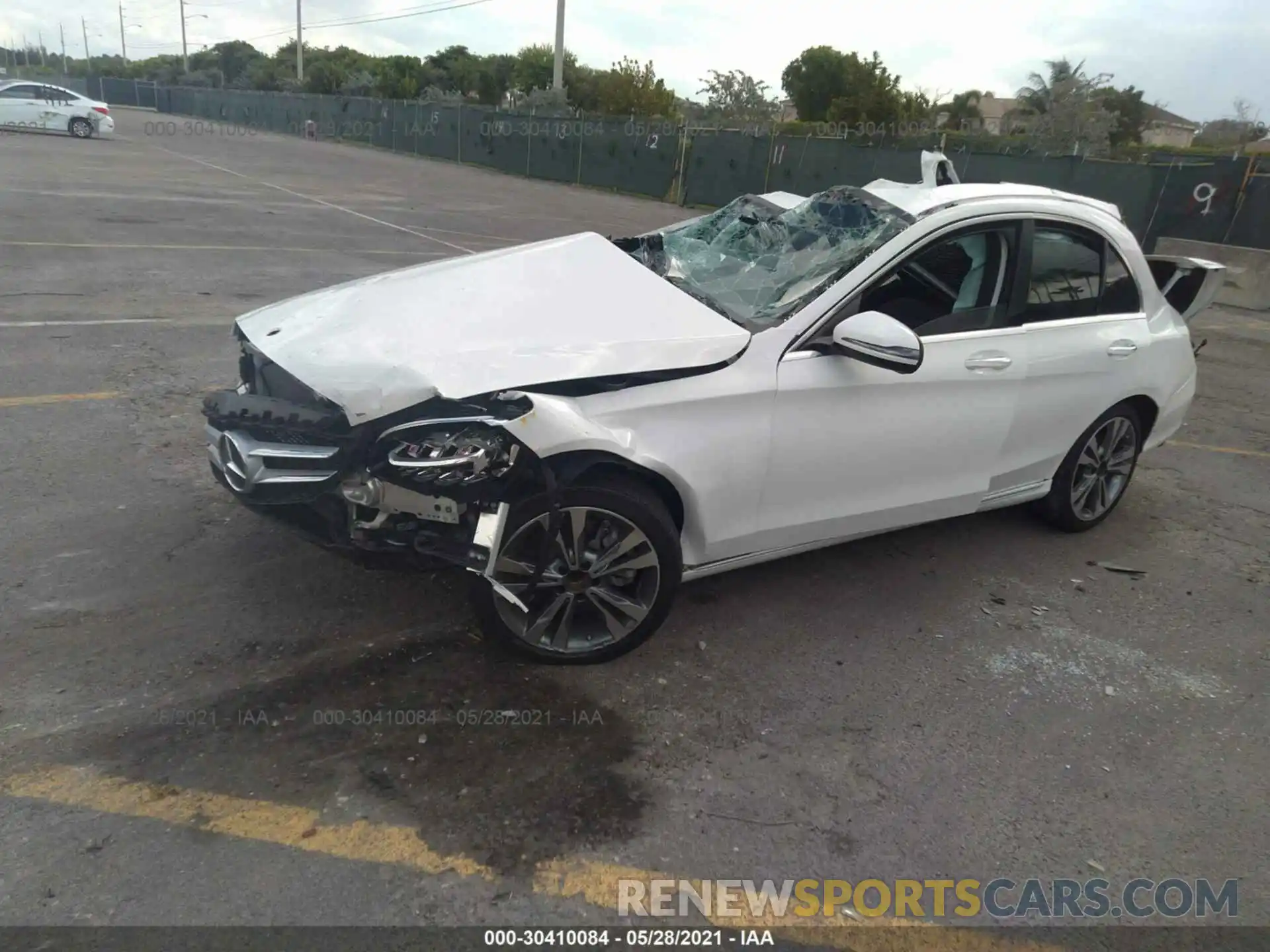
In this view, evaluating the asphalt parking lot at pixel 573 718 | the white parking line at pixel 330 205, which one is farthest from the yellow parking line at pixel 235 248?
the asphalt parking lot at pixel 573 718

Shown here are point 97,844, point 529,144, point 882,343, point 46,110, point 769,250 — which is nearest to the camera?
point 97,844

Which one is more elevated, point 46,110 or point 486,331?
point 46,110

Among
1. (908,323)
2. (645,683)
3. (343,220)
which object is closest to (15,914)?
(645,683)

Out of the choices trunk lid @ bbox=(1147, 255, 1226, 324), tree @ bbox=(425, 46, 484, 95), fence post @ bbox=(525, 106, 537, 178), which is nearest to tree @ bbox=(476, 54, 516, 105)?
tree @ bbox=(425, 46, 484, 95)

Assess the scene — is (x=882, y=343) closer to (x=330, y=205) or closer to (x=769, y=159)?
(x=330, y=205)

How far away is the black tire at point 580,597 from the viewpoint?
307 centimetres

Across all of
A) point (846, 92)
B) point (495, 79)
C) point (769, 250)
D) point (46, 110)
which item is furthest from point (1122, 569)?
point (495, 79)

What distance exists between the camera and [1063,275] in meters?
4.31

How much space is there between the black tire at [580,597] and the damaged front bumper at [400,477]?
4.3 inches

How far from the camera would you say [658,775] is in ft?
9.41

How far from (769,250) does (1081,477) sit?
83.8 inches

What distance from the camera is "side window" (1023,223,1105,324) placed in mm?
4160

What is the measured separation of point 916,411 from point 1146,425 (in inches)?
79.7

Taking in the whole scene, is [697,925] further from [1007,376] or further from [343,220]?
[343,220]
